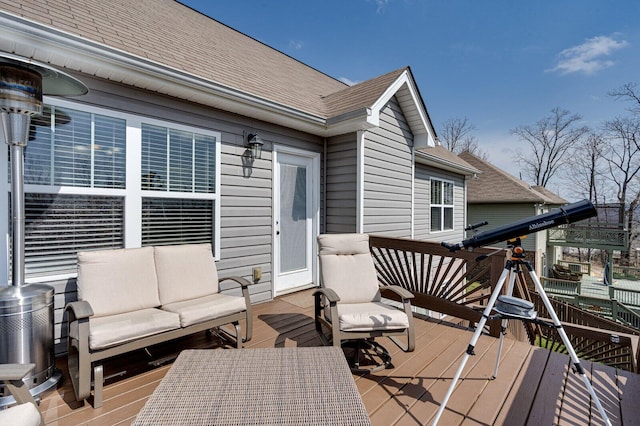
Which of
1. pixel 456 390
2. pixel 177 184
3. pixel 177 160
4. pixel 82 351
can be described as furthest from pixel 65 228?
pixel 456 390

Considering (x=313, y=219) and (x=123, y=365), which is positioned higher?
(x=313, y=219)

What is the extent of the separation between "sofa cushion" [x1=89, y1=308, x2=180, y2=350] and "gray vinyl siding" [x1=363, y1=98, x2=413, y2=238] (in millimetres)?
3361

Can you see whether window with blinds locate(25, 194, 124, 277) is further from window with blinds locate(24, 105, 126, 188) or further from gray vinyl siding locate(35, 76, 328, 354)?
gray vinyl siding locate(35, 76, 328, 354)

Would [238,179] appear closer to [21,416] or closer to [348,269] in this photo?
[348,269]

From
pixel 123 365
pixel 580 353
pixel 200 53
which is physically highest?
pixel 200 53

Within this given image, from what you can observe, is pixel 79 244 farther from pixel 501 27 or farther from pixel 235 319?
pixel 501 27

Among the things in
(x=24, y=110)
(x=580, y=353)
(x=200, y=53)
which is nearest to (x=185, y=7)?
(x=200, y=53)

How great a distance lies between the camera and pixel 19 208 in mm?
2330

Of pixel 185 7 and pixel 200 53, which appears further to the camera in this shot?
pixel 185 7

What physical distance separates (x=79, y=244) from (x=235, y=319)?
1.77m

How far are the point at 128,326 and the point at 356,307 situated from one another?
1.97 m

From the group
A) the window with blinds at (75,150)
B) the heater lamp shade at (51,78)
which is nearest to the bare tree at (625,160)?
the window with blinds at (75,150)

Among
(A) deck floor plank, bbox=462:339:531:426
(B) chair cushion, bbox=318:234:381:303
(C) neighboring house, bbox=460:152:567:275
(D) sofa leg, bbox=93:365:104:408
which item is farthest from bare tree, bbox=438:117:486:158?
(D) sofa leg, bbox=93:365:104:408

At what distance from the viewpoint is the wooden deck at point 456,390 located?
2.03 meters
